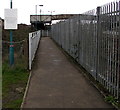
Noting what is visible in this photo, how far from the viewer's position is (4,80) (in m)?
8.44

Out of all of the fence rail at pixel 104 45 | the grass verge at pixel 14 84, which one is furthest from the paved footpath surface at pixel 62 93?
the fence rail at pixel 104 45

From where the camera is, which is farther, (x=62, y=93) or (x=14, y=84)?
(x=14, y=84)

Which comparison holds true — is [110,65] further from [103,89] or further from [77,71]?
[77,71]

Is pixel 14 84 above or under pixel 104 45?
under

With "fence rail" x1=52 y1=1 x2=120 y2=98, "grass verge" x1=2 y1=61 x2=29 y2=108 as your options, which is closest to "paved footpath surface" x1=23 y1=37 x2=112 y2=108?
"grass verge" x1=2 y1=61 x2=29 y2=108

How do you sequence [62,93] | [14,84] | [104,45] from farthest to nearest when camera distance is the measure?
[14,84] < [104,45] < [62,93]

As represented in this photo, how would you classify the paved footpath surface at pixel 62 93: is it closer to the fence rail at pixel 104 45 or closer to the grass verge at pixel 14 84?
the grass verge at pixel 14 84

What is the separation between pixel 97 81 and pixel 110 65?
62.9 inches

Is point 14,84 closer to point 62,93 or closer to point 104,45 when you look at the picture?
point 62,93

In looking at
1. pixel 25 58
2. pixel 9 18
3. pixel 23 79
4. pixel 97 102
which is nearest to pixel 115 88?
pixel 97 102

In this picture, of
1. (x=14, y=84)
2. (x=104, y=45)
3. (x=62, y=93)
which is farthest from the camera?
(x=14, y=84)

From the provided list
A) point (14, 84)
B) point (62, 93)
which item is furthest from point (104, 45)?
point (14, 84)

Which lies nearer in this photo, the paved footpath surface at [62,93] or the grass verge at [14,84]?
the paved footpath surface at [62,93]

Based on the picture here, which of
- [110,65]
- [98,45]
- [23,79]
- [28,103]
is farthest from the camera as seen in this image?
[23,79]
